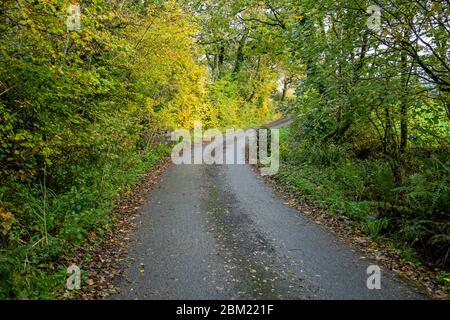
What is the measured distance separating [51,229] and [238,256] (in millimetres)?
3552

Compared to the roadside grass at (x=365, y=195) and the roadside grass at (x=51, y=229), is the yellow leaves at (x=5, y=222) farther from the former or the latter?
the roadside grass at (x=365, y=195)

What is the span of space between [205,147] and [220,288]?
16.8 metres

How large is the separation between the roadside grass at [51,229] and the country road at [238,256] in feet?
3.02

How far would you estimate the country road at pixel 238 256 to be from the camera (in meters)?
5.31

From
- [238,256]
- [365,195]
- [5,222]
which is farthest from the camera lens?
[365,195]

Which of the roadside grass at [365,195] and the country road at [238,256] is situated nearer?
the country road at [238,256]

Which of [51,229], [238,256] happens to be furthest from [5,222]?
[238,256]

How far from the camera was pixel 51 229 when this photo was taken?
666cm

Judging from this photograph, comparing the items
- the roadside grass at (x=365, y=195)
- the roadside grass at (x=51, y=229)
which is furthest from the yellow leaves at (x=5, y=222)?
the roadside grass at (x=365, y=195)

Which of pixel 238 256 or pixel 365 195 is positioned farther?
pixel 365 195

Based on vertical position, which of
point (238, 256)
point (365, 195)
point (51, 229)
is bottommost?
point (238, 256)

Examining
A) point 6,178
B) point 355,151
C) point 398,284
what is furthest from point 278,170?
point 6,178

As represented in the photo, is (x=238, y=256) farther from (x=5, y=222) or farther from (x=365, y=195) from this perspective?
(x=365, y=195)
